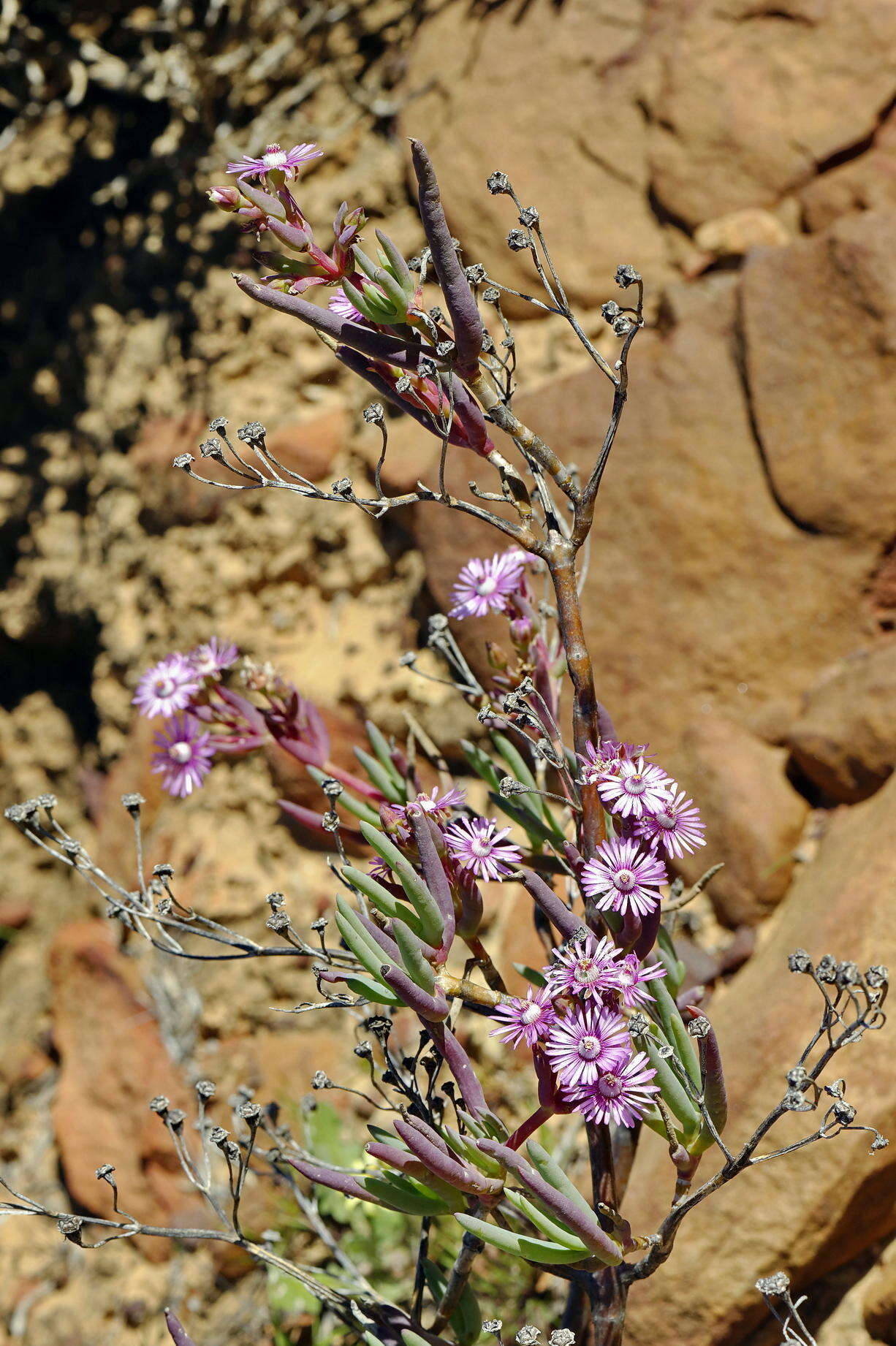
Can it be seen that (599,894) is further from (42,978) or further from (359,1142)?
(42,978)

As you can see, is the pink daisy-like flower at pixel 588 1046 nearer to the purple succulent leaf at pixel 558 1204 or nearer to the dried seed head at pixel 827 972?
the purple succulent leaf at pixel 558 1204

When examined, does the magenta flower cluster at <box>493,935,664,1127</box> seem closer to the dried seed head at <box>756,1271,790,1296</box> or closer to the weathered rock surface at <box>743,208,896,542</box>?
the dried seed head at <box>756,1271,790,1296</box>

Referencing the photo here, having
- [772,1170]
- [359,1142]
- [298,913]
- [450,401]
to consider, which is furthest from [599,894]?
[298,913]

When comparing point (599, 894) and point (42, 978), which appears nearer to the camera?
point (599, 894)

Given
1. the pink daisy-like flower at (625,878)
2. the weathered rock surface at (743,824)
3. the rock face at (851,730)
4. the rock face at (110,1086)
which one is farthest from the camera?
the rock face at (110,1086)

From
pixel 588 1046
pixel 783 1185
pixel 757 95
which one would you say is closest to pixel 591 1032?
pixel 588 1046

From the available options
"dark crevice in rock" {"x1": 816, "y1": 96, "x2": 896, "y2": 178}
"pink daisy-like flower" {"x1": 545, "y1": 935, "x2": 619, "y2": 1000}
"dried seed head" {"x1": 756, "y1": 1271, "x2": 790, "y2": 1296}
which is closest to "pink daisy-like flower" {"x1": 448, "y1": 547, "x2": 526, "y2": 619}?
"pink daisy-like flower" {"x1": 545, "y1": 935, "x2": 619, "y2": 1000}

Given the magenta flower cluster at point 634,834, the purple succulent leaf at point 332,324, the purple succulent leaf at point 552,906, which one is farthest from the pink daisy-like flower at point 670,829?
the purple succulent leaf at point 332,324
